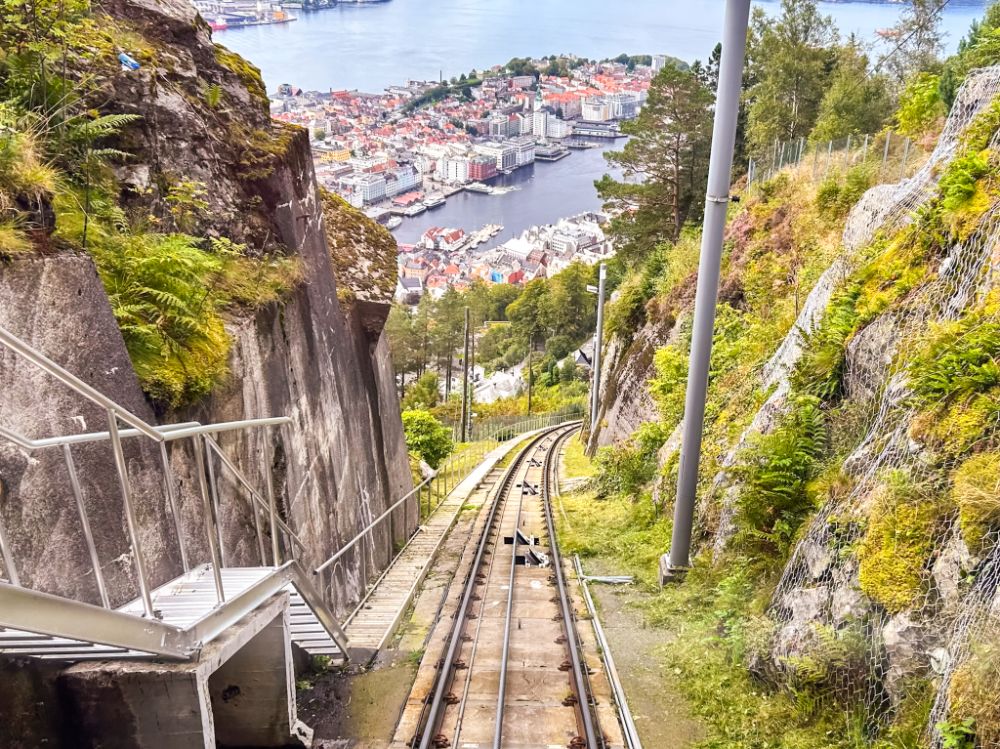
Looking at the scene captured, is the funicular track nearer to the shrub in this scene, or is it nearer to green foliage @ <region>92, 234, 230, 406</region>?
the shrub

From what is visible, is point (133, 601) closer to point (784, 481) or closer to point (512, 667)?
→ point (512, 667)

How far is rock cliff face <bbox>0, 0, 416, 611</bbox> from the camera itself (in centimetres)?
483

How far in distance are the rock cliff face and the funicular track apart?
77.7 inches

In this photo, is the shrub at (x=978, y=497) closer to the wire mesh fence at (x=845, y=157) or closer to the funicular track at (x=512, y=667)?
the funicular track at (x=512, y=667)

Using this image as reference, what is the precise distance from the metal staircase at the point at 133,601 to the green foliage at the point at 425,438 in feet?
72.3

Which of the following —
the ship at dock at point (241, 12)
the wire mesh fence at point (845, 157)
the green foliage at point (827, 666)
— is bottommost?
the green foliage at point (827, 666)

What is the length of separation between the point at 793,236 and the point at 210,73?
13.7 metres

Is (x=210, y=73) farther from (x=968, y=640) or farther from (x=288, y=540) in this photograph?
(x=968, y=640)

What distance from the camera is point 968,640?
4.68m

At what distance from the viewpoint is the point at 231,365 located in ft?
25.1

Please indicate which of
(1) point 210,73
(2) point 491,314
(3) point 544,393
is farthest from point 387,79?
(1) point 210,73

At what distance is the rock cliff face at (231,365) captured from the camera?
4832 mm

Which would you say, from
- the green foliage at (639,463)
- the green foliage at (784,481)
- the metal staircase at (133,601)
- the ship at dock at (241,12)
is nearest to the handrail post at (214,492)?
the metal staircase at (133,601)

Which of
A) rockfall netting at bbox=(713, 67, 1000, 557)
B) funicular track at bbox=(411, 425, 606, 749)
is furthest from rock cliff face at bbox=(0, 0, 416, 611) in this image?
rockfall netting at bbox=(713, 67, 1000, 557)
